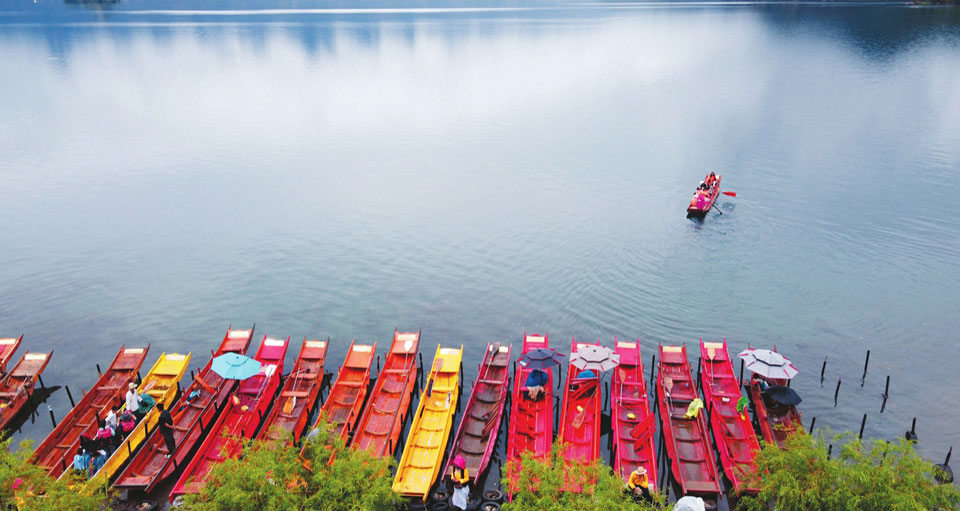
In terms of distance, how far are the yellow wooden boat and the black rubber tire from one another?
196 cm

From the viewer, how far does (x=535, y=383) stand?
26.7 meters

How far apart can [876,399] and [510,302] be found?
1899 centimetres

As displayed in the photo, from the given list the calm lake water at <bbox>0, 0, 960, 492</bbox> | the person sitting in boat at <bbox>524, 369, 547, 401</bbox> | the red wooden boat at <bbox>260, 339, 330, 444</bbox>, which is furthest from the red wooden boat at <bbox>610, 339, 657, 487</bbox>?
the red wooden boat at <bbox>260, 339, 330, 444</bbox>

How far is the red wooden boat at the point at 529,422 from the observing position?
23.6m

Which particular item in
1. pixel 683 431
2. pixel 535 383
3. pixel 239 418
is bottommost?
pixel 239 418

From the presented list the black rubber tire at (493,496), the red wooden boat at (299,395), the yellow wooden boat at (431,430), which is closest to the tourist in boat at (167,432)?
the red wooden boat at (299,395)

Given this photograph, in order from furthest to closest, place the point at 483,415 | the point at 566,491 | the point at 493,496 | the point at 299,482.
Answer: the point at 483,415 < the point at 493,496 < the point at 299,482 < the point at 566,491

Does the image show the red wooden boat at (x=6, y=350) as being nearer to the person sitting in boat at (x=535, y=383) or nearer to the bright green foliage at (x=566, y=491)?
the person sitting in boat at (x=535, y=383)

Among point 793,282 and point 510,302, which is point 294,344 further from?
point 793,282

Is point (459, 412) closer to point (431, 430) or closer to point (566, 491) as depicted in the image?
point (431, 430)

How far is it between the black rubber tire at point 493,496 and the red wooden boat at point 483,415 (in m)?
0.67

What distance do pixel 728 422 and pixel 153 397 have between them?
24.1m

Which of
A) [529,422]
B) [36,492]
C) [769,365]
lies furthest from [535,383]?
[36,492]

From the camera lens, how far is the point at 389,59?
444 feet
